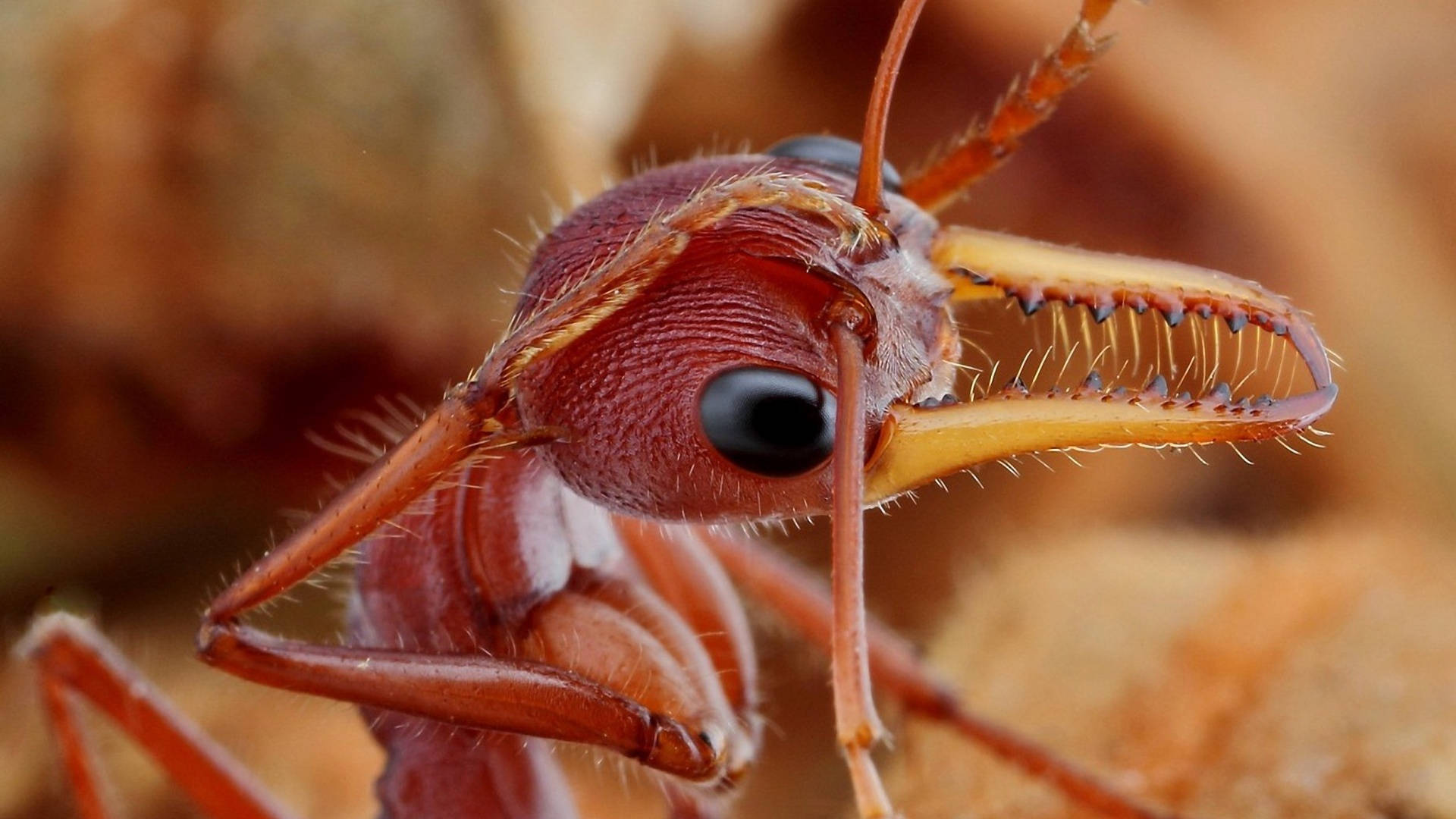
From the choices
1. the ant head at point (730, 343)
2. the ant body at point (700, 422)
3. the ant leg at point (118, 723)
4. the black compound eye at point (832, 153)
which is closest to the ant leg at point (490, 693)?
the ant body at point (700, 422)

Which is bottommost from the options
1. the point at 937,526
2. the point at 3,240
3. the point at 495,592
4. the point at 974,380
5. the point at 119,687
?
the point at 119,687

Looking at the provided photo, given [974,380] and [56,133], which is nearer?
[974,380]

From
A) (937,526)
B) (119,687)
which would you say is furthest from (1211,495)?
(119,687)

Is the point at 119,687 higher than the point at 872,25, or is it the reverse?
the point at 872,25

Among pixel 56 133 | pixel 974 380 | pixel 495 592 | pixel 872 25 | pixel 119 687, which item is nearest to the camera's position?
pixel 974 380

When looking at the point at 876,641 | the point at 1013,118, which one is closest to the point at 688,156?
the point at 876,641

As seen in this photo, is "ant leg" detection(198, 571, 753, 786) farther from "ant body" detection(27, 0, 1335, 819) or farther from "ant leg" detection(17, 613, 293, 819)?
"ant leg" detection(17, 613, 293, 819)

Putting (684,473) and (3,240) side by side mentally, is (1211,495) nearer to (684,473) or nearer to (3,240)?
(684,473)

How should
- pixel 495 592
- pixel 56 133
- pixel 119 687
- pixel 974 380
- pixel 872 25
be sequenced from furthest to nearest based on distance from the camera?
1. pixel 872 25
2. pixel 56 133
3. pixel 119 687
4. pixel 495 592
5. pixel 974 380
